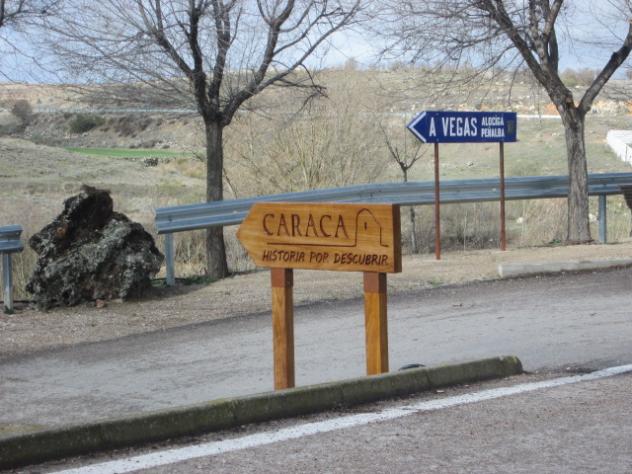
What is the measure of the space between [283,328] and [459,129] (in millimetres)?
8404

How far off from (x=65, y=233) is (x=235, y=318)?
2.65m

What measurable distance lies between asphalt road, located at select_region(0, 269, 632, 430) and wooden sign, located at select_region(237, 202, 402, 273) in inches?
57.5

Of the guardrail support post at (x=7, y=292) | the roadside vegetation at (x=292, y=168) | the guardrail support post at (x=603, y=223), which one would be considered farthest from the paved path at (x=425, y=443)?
the guardrail support post at (x=603, y=223)

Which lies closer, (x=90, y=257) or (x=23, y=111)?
(x=90, y=257)

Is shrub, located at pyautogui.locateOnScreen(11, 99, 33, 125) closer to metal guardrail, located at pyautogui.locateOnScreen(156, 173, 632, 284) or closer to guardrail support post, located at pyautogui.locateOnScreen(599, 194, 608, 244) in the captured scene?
metal guardrail, located at pyautogui.locateOnScreen(156, 173, 632, 284)

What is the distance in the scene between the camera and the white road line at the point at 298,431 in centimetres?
Answer: 527

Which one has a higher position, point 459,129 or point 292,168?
point 459,129

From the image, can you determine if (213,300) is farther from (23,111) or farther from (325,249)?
(23,111)

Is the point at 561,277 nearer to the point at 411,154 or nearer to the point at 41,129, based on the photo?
the point at 411,154

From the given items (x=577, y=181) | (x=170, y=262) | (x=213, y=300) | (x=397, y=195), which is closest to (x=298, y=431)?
(x=213, y=300)

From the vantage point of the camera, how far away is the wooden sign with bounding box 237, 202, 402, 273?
6.84 meters

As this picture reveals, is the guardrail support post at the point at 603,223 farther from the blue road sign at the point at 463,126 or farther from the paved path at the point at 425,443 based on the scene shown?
the paved path at the point at 425,443

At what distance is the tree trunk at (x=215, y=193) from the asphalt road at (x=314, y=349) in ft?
9.89

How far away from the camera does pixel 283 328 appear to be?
724 centimetres
